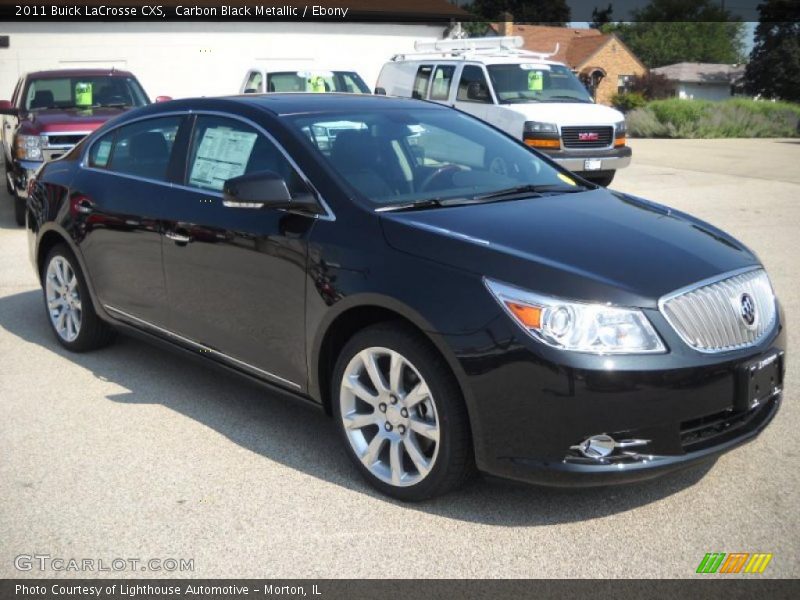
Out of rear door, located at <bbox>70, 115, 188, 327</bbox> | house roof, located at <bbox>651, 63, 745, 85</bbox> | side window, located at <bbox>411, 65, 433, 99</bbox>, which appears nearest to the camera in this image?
rear door, located at <bbox>70, 115, 188, 327</bbox>

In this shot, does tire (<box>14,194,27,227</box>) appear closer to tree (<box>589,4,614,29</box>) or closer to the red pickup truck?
the red pickup truck

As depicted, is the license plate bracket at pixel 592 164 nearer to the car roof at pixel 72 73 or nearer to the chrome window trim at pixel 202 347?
the car roof at pixel 72 73

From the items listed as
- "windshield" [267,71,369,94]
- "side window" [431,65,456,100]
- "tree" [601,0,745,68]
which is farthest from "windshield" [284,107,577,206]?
"tree" [601,0,745,68]

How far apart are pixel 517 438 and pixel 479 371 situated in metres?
0.29

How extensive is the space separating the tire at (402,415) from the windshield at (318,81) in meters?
11.8

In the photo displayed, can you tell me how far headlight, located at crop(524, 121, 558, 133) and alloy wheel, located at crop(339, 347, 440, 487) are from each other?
10058 millimetres

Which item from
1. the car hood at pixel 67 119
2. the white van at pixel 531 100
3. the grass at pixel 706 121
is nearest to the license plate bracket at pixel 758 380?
the car hood at pixel 67 119

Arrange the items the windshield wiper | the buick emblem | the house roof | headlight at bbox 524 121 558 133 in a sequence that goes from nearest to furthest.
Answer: the buick emblem → the windshield wiper → headlight at bbox 524 121 558 133 → the house roof

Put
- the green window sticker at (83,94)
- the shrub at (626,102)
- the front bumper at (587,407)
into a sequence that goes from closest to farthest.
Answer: the front bumper at (587,407), the green window sticker at (83,94), the shrub at (626,102)

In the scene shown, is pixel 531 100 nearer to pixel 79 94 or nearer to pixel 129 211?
pixel 79 94

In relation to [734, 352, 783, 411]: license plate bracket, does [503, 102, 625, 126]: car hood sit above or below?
above

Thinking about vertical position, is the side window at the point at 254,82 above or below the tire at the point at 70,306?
above

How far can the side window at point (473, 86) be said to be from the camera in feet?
47.5

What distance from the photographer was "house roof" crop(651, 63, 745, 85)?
8588 centimetres
